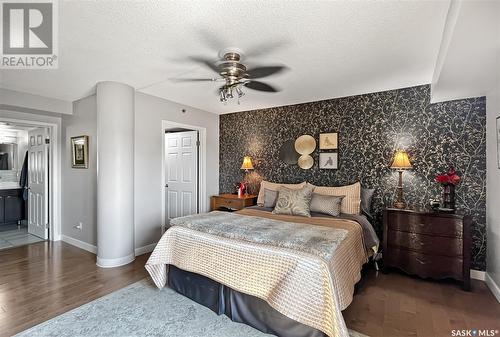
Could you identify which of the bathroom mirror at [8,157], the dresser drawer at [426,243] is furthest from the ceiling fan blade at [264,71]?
the bathroom mirror at [8,157]

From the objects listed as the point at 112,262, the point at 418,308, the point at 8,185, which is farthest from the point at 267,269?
the point at 8,185

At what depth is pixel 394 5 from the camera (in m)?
1.69

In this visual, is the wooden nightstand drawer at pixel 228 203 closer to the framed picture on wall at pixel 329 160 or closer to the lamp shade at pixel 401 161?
the framed picture on wall at pixel 329 160

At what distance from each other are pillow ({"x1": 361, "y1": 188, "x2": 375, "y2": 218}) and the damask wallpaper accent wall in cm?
12

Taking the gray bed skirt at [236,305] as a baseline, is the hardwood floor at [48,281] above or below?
below

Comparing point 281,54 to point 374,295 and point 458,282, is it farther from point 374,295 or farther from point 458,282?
point 458,282

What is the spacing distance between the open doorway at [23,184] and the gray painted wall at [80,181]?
394mm

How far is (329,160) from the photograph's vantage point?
12.9 ft

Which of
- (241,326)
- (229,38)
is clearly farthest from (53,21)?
(241,326)

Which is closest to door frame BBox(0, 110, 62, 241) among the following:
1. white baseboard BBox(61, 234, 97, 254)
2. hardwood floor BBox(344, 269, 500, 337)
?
white baseboard BBox(61, 234, 97, 254)

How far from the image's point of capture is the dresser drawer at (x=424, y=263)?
8.91 feet

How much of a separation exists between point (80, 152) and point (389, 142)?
485cm

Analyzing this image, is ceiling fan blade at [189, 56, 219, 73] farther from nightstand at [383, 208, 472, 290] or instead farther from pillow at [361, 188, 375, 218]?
nightstand at [383, 208, 472, 290]

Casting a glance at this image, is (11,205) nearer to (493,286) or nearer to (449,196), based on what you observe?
(449,196)
